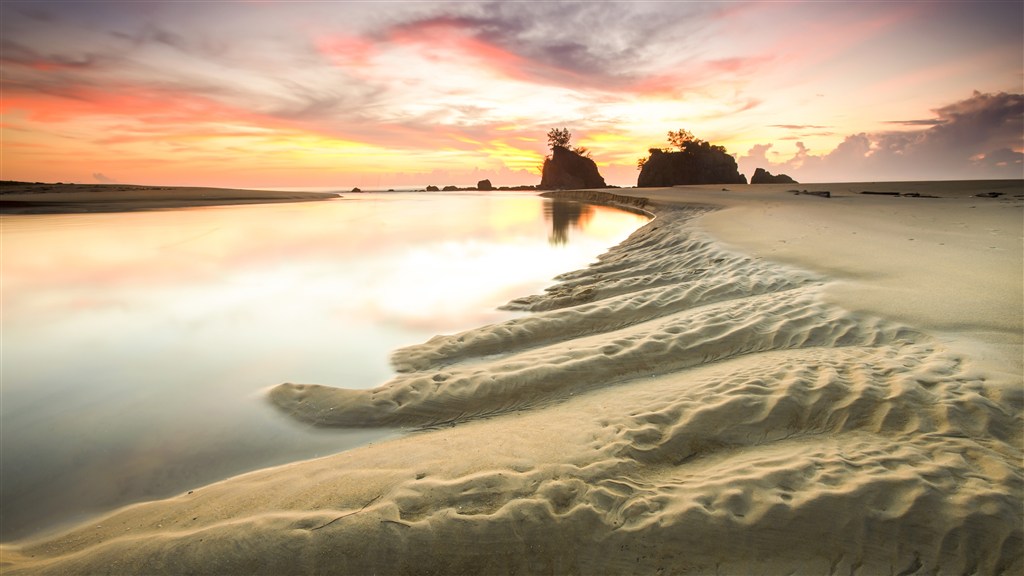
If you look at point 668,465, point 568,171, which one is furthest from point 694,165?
point 668,465

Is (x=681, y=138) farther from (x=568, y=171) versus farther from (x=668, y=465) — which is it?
(x=668, y=465)

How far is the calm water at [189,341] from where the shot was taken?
3662mm

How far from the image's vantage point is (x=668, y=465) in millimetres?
3051

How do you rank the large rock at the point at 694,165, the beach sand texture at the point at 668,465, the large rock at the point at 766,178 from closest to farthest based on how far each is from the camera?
the beach sand texture at the point at 668,465, the large rock at the point at 766,178, the large rock at the point at 694,165

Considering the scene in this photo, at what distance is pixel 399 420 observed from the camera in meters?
4.25

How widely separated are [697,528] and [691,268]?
267 inches

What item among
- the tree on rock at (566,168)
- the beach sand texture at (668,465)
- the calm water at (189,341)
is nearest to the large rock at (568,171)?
the tree on rock at (566,168)

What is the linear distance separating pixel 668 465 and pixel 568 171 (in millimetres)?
104805

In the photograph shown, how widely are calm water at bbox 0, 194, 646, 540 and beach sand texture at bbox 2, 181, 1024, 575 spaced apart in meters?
0.40

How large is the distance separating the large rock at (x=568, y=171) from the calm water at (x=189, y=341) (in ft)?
298

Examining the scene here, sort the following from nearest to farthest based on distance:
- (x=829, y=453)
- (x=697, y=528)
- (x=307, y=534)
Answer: (x=697, y=528)
(x=307, y=534)
(x=829, y=453)

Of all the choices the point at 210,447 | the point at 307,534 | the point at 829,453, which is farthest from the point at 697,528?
the point at 210,447

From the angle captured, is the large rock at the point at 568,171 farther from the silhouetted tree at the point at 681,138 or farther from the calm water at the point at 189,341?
the calm water at the point at 189,341

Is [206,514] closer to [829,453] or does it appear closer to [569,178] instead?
[829,453]
